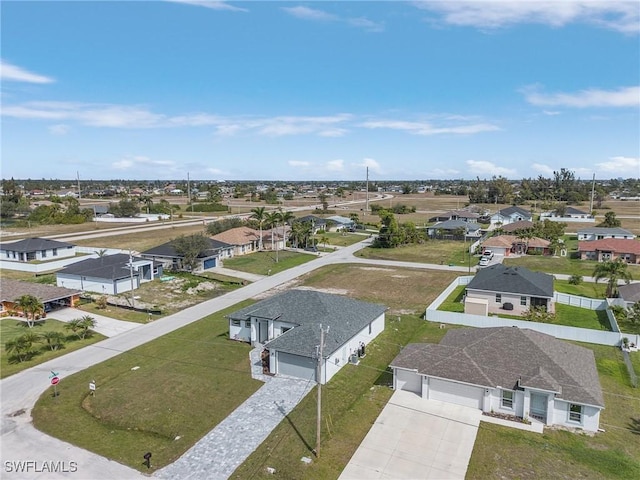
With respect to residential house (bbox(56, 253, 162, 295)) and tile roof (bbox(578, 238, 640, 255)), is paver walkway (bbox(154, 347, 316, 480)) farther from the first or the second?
tile roof (bbox(578, 238, 640, 255))

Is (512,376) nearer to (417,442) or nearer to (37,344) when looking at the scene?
(417,442)

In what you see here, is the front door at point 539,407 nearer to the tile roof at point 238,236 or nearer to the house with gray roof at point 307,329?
the house with gray roof at point 307,329

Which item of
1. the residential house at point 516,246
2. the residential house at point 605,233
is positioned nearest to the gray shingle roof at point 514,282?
the residential house at point 516,246

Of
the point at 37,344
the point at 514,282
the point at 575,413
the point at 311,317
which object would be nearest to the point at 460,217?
the point at 514,282

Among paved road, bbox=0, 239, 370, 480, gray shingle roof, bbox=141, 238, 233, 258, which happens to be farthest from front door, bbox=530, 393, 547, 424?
gray shingle roof, bbox=141, 238, 233, 258

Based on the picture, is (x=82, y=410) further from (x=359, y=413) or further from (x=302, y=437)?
(x=359, y=413)
